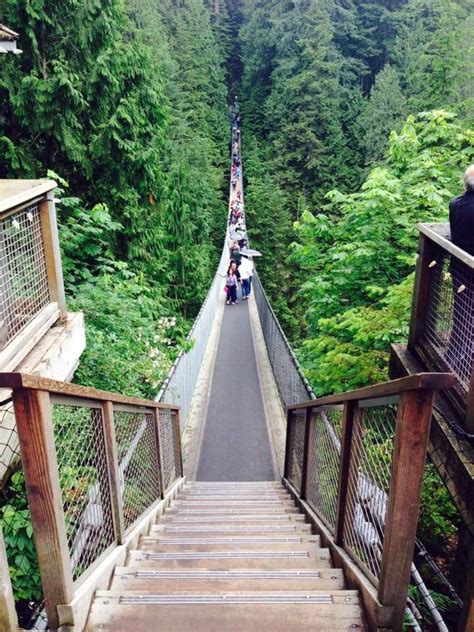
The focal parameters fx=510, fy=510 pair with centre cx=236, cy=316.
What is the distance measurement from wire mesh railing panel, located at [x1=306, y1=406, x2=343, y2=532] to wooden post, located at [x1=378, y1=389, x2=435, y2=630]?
3.72 ft

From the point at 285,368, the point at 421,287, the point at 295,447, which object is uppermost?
the point at 421,287

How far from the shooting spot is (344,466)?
8.87 ft

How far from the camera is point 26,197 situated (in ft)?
10.0

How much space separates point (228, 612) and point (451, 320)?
7.25 ft

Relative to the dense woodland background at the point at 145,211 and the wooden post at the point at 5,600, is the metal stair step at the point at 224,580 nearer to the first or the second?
the wooden post at the point at 5,600

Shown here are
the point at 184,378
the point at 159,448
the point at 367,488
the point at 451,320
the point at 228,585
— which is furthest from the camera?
the point at 184,378

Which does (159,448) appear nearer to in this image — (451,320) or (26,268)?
(26,268)

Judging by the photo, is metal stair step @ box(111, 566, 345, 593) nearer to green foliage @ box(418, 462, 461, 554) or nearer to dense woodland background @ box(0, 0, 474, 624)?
dense woodland background @ box(0, 0, 474, 624)

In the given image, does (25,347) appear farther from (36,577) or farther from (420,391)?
(420,391)

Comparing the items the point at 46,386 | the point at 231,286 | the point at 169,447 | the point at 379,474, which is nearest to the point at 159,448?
the point at 169,447

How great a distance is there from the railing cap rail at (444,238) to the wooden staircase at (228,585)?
5.71 ft

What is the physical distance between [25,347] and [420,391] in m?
2.54

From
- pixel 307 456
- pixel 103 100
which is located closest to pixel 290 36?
pixel 103 100

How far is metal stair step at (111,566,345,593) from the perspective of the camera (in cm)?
232
